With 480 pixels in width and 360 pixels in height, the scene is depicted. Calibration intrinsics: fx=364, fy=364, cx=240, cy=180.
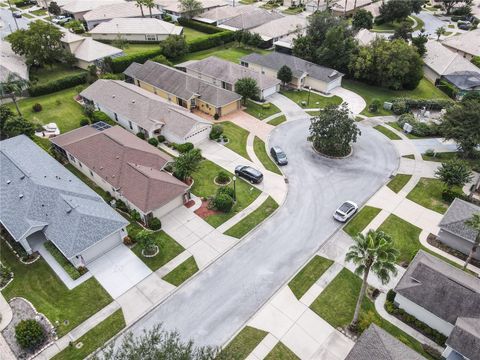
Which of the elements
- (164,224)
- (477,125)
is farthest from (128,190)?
(477,125)

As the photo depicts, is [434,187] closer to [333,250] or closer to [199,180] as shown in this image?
[333,250]

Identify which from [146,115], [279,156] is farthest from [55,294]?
[279,156]

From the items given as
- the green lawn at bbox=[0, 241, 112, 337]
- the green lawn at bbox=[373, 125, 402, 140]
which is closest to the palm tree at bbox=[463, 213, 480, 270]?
the green lawn at bbox=[373, 125, 402, 140]

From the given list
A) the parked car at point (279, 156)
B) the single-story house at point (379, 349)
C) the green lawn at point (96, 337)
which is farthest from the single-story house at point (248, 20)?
the single-story house at point (379, 349)

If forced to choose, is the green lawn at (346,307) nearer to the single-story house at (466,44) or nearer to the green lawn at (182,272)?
the green lawn at (182,272)

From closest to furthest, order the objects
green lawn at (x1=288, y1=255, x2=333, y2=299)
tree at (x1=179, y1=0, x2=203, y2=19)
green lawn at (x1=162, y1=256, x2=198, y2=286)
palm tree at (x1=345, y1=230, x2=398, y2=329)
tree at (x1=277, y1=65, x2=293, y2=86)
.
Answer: palm tree at (x1=345, y1=230, x2=398, y2=329) → green lawn at (x1=288, y1=255, x2=333, y2=299) → green lawn at (x1=162, y1=256, x2=198, y2=286) → tree at (x1=277, y1=65, x2=293, y2=86) → tree at (x1=179, y1=0, x2=203, y2=19)

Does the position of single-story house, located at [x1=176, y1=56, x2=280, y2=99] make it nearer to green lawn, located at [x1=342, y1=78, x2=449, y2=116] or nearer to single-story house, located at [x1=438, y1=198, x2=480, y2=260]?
green lawn, located at [x1=342, y1=78, x2=449, y2=116]

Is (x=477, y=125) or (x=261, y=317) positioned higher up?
(x=477, y=125)
